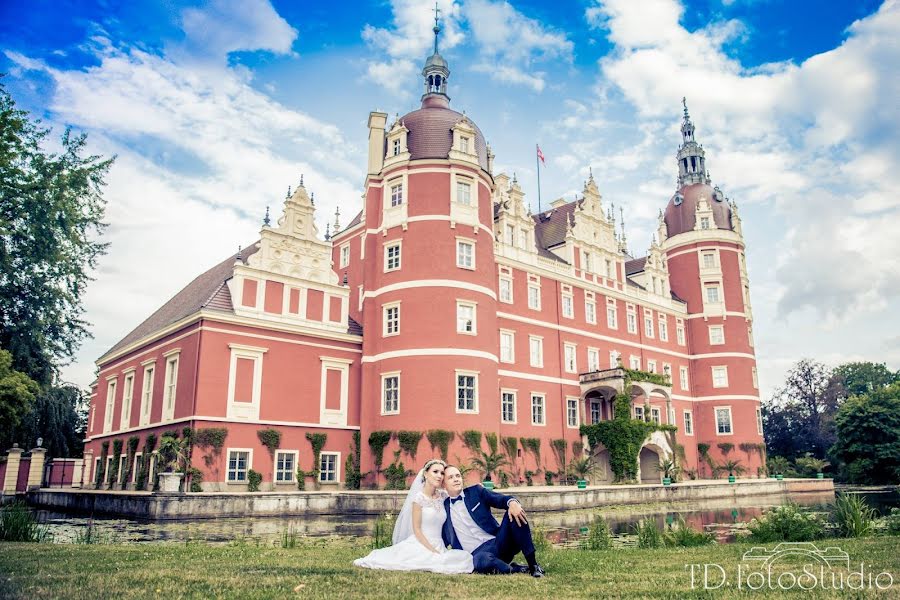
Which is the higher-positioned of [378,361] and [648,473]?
[378,361]

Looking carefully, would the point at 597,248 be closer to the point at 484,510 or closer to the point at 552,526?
the point at 552,526

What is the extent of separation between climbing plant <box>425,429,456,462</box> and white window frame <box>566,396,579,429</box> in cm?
1043

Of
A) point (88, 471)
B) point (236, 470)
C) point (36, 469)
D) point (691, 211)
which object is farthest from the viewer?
point (691, 211)

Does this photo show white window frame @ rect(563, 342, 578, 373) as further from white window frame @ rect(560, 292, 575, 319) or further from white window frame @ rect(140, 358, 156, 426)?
white window frame @ rect(140, 358, 156, 426)

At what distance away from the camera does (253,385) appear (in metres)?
27.5

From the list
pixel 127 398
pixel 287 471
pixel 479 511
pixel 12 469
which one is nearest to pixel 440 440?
pixel 287 471

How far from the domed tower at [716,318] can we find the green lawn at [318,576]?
38218mm

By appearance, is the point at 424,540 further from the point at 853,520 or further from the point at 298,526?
the point at 298,526

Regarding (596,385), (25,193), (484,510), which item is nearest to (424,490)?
(484,510)

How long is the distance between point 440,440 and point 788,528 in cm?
1792

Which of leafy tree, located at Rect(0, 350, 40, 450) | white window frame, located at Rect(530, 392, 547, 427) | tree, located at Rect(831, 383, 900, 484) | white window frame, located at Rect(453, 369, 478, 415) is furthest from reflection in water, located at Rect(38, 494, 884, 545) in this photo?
tree, located at Rect(831, 383, 900, 484)

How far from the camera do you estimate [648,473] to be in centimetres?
4094

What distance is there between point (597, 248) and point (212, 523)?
95.3ft

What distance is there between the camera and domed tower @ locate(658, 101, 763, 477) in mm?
45844
